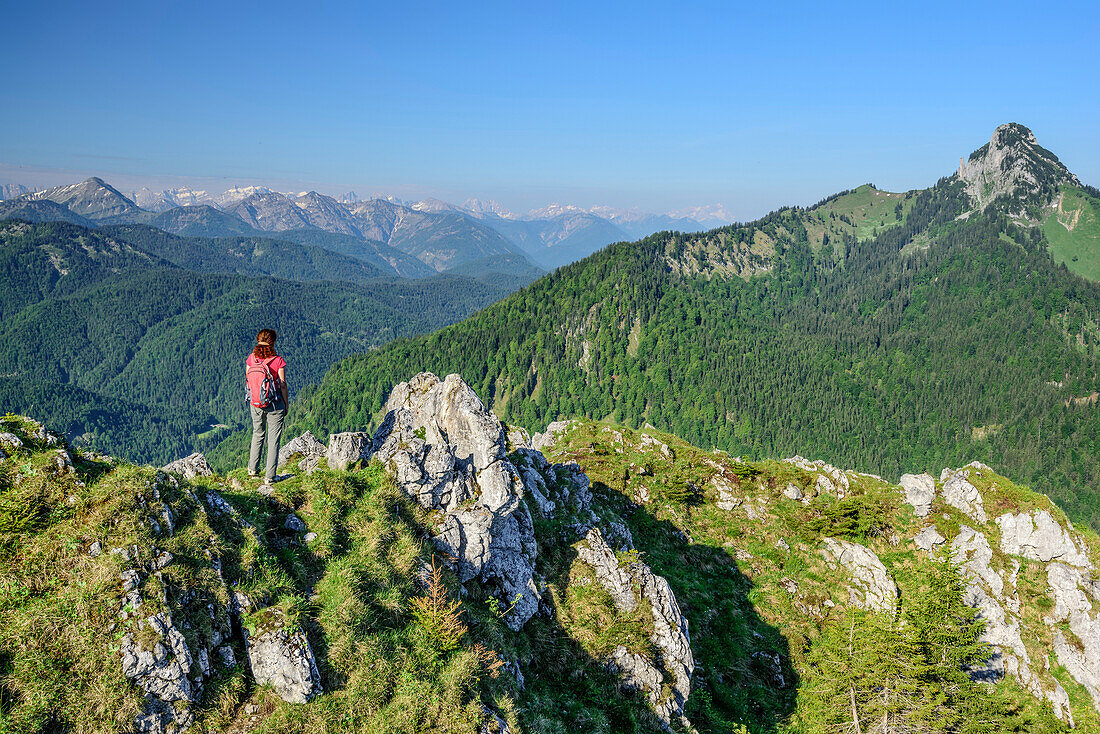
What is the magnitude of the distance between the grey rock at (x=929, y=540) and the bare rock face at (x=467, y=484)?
3566 centimetres

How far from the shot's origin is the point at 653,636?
2294 cm

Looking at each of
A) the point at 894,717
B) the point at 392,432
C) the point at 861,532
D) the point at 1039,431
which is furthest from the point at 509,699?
the point at 1039,431

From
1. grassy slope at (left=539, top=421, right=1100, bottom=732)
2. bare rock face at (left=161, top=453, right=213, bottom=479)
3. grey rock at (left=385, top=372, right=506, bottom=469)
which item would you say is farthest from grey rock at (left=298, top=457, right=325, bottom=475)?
grassy slope at (left=539, top=421, right=1100, bottom=732)

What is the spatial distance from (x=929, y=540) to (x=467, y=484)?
40.0 m

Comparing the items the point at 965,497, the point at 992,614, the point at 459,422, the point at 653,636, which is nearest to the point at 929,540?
the point at 992,614

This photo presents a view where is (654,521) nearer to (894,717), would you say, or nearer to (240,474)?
(894,717)

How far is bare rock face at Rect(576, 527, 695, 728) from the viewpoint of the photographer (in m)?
21.0

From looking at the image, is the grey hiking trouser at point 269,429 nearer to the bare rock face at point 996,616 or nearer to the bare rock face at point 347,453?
the bare rock face at point 347,453

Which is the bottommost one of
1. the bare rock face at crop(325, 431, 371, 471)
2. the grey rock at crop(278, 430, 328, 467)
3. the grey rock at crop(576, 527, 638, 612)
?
the grey rock at crop(576, 527, 638, 612)

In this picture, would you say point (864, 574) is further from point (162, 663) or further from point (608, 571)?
point (162, 663)

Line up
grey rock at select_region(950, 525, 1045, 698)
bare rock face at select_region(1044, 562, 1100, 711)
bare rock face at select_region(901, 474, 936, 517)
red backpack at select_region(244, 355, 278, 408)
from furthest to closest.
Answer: bare rock face at select_region(901, 474, 936, 517), bare rock face at select_region(1044, 562, 1100, 711), grey rock at select_region(950, 525, 1045, 698), red backpack at select_region(244, 355, 278, 408)

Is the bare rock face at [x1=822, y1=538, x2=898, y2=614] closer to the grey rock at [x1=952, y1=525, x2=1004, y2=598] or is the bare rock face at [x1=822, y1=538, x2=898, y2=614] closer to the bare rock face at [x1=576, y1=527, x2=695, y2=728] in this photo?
the grey rock at [x1=952, y1=525, x2=1004, y2=598]

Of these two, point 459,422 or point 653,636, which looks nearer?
point 653,636

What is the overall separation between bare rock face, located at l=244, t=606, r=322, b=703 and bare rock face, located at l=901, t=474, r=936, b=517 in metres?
49.3
